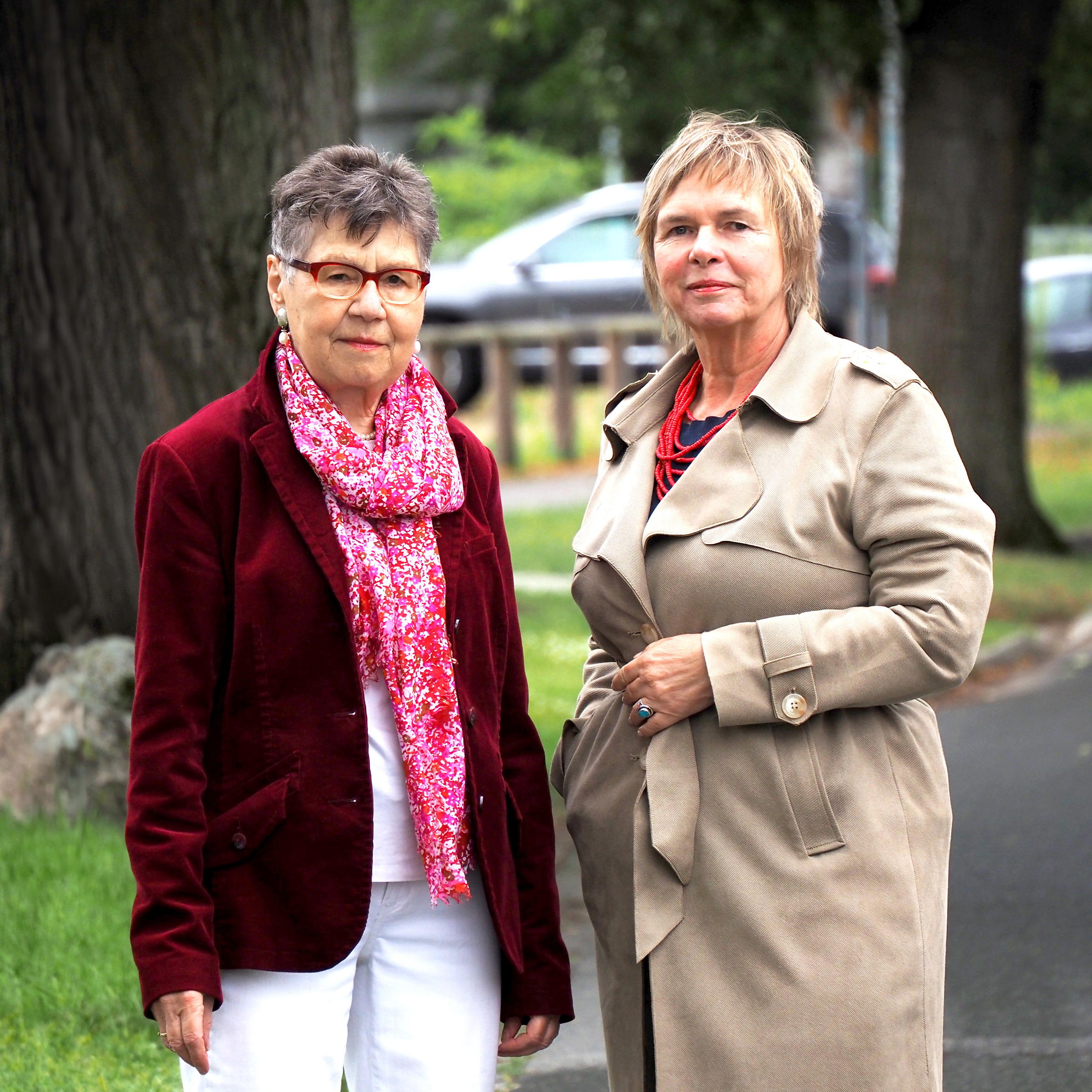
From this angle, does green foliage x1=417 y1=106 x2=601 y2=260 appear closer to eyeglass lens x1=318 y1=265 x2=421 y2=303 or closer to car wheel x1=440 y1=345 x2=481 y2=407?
car wheel x1=440 y1=345 x2=481 y2=407

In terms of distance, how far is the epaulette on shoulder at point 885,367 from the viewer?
8.71 feet

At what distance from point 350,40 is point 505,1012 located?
4151 millimetres

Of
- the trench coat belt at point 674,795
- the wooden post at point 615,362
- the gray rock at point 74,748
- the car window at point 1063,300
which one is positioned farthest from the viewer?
the car window at point 1063,300

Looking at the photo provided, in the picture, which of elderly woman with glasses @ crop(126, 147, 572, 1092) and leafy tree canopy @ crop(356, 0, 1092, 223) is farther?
leafy tree canopy @ crop(356, 0, 1092, 223)

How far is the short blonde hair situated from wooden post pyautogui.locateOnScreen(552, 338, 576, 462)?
40.9 ft

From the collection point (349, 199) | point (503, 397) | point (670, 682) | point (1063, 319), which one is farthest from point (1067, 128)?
point (349, 199)

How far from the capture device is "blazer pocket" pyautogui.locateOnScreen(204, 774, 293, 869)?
2.43 meters

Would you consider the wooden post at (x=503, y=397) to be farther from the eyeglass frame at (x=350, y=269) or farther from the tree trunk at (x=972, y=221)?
the eyeglass frame at (x=350, y=269)

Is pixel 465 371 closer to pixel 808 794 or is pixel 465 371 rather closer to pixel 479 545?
pixel 479 545

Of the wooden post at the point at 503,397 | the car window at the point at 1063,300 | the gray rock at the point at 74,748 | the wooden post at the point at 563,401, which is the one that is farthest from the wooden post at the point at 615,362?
the gray rock at the point at 74,748

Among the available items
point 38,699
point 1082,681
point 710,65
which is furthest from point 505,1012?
point 710,65

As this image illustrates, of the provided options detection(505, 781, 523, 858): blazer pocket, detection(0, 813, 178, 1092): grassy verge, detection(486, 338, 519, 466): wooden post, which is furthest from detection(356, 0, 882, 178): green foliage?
detection(486, 338, 519, 466): wooden post

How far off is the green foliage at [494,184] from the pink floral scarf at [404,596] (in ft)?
73.5

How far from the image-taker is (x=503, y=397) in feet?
49.8
